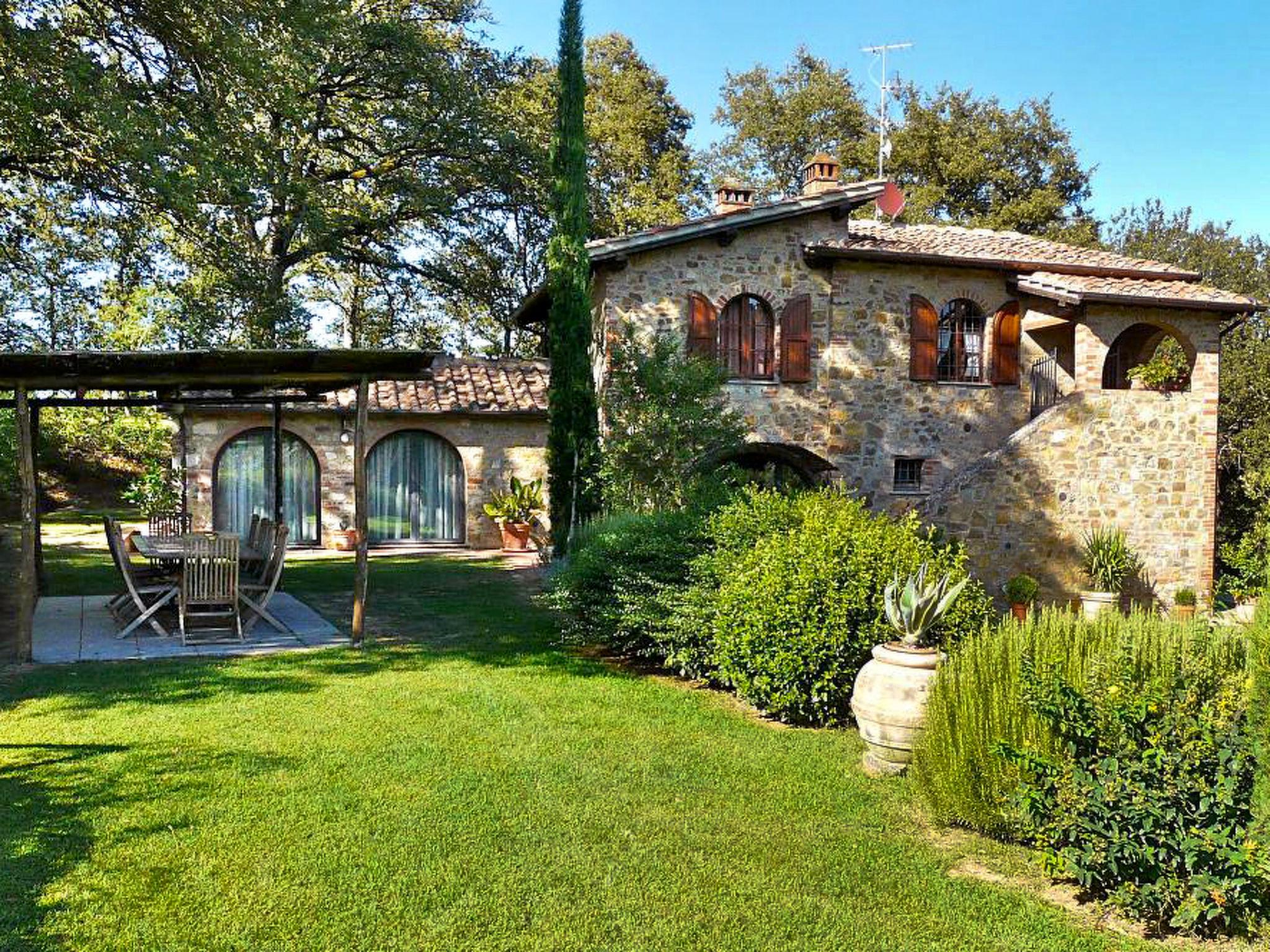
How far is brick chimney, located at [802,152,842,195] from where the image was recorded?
50.1 feet

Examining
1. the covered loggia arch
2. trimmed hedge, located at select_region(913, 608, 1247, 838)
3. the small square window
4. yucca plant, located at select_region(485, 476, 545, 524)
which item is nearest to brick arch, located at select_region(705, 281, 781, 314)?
the covered loggia arch

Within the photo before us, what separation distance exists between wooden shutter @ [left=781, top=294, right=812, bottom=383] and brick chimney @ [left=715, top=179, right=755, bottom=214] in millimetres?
1980

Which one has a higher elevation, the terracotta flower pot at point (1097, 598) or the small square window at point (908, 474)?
the small square window at point (908, 474)

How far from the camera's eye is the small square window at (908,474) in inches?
577

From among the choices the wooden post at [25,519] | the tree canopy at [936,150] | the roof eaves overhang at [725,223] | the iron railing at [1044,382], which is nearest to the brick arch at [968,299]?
the iron railing at [1044,382]

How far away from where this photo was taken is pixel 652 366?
38.3ft

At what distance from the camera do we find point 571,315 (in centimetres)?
1346

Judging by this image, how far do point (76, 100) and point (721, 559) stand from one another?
27.3 feet

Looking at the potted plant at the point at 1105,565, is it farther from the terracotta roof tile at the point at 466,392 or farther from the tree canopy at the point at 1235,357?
the terracotta roof tile at the point at 466,392

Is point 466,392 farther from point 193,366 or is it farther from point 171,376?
point 193,366

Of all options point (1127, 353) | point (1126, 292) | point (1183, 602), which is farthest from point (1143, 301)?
point (1183, 602)

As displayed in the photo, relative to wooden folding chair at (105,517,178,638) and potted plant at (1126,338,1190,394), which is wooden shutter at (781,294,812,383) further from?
wooden folding chair at (105,517,178,638)

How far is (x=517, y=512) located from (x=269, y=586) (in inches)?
317

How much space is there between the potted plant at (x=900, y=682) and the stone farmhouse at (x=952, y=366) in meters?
7.48
